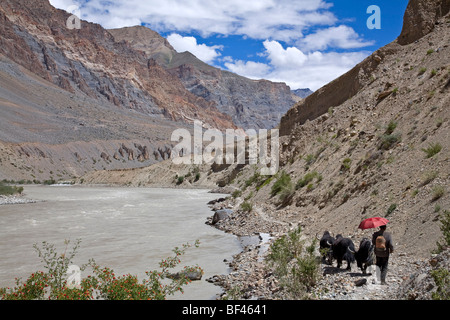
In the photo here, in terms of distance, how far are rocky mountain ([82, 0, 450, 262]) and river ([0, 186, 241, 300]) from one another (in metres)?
2.68

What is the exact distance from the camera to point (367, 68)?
25.9 metres

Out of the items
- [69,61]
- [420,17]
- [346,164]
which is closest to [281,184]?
[346,164]

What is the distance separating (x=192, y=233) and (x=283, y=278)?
1214 centimetres

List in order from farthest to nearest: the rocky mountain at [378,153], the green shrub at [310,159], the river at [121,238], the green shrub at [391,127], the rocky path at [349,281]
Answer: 1. the green shrub at [310,159]
2. the green shrub at [391,127]
3. the river at [121,238]
4. the rocky mountain at [378,153]
5. the rocky path at [349,281]

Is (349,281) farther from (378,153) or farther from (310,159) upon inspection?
(310,159)

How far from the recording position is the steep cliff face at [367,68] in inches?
918

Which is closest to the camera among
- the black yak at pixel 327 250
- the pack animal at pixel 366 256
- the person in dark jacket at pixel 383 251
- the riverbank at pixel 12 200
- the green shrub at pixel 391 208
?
the person in dark jacket at pixel 383 251

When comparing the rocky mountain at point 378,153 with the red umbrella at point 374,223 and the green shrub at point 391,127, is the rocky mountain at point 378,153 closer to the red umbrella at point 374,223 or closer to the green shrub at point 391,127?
the green shrub at point 391,127

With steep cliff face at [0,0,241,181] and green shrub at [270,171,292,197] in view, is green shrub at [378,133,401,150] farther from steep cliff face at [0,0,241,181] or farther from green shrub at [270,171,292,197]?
steep cliff face at [0,0,241,181]

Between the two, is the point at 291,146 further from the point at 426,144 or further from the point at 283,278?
the point at 283,278

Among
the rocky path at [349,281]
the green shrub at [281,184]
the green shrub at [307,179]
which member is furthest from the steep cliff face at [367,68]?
the rocky path at [349,281]

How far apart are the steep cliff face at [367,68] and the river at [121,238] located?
11418 mm
